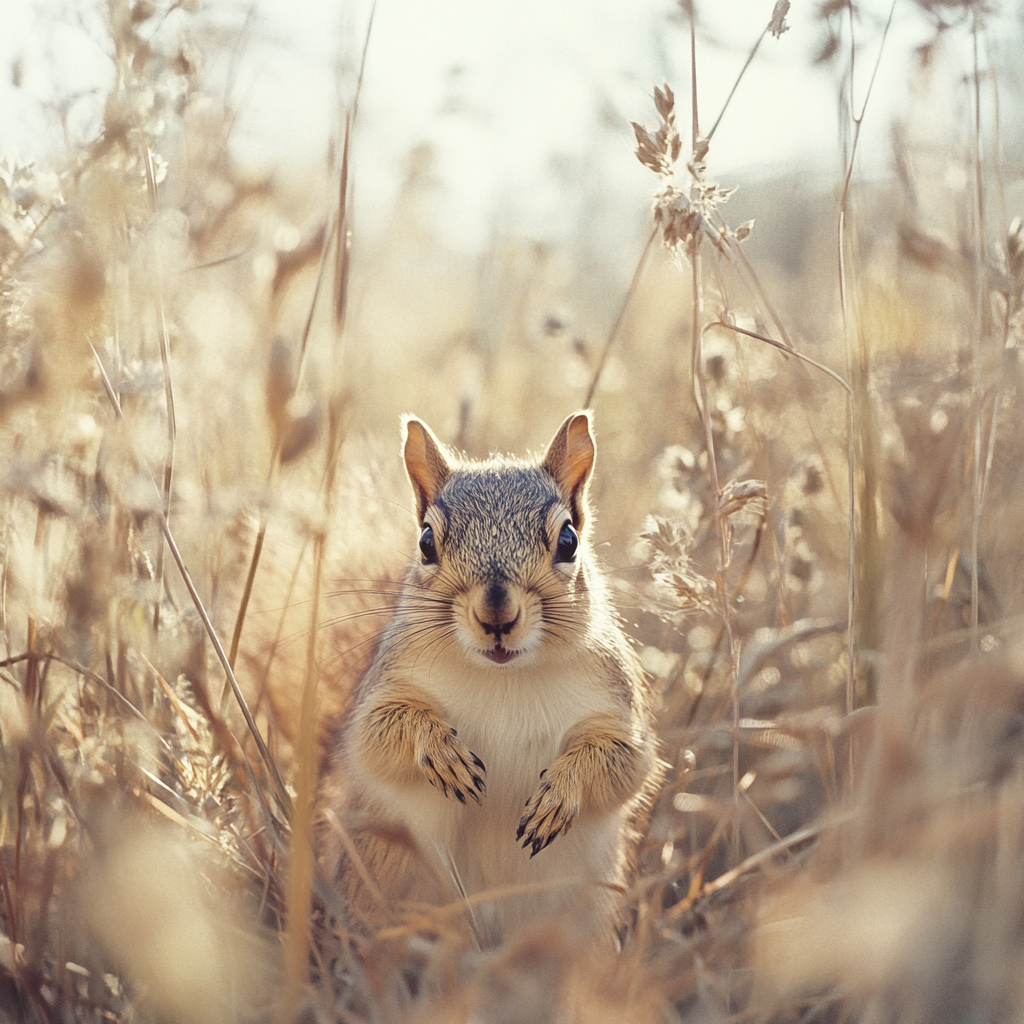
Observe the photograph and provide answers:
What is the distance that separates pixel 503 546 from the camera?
1.91m

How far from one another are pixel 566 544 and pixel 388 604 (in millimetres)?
650

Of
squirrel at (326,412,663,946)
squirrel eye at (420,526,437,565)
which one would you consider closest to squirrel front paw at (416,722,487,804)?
squirrel at (326,412,663,946)

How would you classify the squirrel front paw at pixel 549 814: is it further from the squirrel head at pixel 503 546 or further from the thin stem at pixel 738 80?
the thin stem at pixel 738 80

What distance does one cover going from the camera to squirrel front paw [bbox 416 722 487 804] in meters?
1.74

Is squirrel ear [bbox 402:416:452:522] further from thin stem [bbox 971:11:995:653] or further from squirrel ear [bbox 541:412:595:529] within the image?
thin stem [bbox 971:11:995:653]

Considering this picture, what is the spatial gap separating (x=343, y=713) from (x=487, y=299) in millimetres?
1930

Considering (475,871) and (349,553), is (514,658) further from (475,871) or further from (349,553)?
(349,553)

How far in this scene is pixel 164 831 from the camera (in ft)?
5.04

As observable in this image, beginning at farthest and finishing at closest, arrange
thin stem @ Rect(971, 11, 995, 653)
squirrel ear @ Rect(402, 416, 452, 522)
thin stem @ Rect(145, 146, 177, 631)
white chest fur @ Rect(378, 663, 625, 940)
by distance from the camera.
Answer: squirrel ear @ Rect(402, 416, 452, 522) < white chest fur @ Rect(378, 663, 625, 940) < thin stem @ Rect(971, 11, 995, 653) < thin stem @ Rect(145, 146, 177, 631)

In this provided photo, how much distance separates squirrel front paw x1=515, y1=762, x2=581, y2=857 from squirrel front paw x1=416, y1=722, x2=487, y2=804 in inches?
4.5

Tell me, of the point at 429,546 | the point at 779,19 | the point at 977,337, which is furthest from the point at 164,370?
the point at 977,337

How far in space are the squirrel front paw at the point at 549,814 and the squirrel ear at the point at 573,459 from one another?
69cm

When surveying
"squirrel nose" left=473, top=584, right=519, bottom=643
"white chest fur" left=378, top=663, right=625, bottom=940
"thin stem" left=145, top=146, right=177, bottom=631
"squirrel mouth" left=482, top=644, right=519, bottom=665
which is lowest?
"white chest fur" left=378, top=663, right=625, bottom=940

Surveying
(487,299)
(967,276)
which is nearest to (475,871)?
(967,276)
